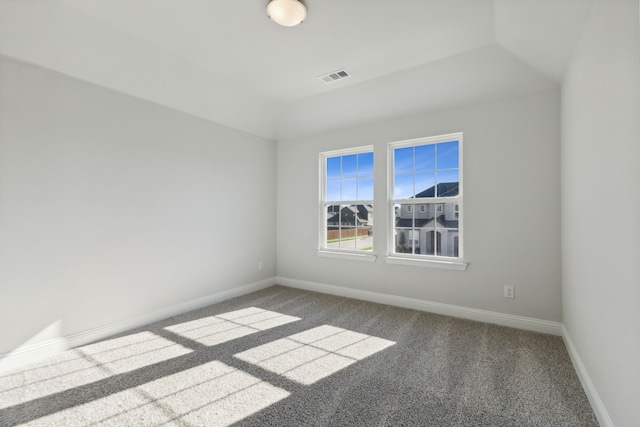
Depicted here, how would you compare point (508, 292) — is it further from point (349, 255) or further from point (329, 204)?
point (329, 204)

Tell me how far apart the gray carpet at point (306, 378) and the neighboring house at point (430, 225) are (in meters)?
0.85

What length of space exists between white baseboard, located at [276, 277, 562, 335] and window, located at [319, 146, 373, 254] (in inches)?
22.4

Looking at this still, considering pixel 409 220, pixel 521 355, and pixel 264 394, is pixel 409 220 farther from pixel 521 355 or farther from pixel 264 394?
pixel 264 394

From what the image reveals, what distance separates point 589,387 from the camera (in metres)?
1.78

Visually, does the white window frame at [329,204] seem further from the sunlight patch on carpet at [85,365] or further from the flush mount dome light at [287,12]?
the sunlight patch on carpet at [85,365]

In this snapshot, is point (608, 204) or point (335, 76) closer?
point (608, 204)

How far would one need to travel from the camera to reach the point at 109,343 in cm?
255

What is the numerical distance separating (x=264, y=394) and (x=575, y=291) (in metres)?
2.44

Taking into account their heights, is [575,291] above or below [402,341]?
above

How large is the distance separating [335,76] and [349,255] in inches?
89.9

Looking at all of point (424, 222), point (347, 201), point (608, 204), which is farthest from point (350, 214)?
point (608, 204)

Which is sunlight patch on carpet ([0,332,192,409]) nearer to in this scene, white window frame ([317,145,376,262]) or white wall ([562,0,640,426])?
white window frame ([317,145,376,262])

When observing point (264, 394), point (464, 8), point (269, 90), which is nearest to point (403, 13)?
point (464, 8)

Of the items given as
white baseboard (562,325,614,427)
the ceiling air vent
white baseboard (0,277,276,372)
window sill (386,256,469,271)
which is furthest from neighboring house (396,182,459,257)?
white baseboard (0,277,276,372)
